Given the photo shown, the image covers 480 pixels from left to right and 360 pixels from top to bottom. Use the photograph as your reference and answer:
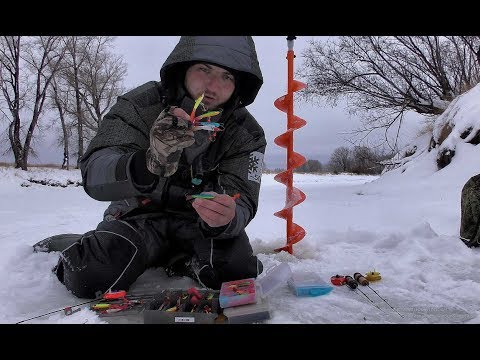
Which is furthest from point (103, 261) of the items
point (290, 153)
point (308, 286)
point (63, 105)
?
point (63, 105)

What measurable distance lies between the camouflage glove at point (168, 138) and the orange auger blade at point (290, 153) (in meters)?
1.59

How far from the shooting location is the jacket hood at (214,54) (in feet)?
6.51

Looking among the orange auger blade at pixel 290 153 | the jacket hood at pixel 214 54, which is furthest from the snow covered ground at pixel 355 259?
the jacket hood at pixel 214 54

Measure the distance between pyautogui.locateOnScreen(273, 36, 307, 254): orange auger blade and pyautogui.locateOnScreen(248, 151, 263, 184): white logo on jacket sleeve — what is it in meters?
0.78

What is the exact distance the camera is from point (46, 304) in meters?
1.70

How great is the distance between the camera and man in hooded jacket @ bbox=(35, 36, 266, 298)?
68.4 inches

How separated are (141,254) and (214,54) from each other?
3.54 feet

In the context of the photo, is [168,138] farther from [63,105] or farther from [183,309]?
[63,105]

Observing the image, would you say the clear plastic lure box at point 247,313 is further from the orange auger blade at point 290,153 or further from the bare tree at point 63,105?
the bare tree at point 63,105

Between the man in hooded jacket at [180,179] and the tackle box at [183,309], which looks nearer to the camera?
the tackle box at [183,309]

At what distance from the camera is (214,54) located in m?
1.98

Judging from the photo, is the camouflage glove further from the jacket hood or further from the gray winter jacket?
the jacket hood

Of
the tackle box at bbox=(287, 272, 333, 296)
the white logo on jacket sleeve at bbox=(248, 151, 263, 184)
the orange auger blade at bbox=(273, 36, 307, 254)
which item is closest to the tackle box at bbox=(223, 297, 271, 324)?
the tackle box at bbox=(287, 272, 333, 296)
